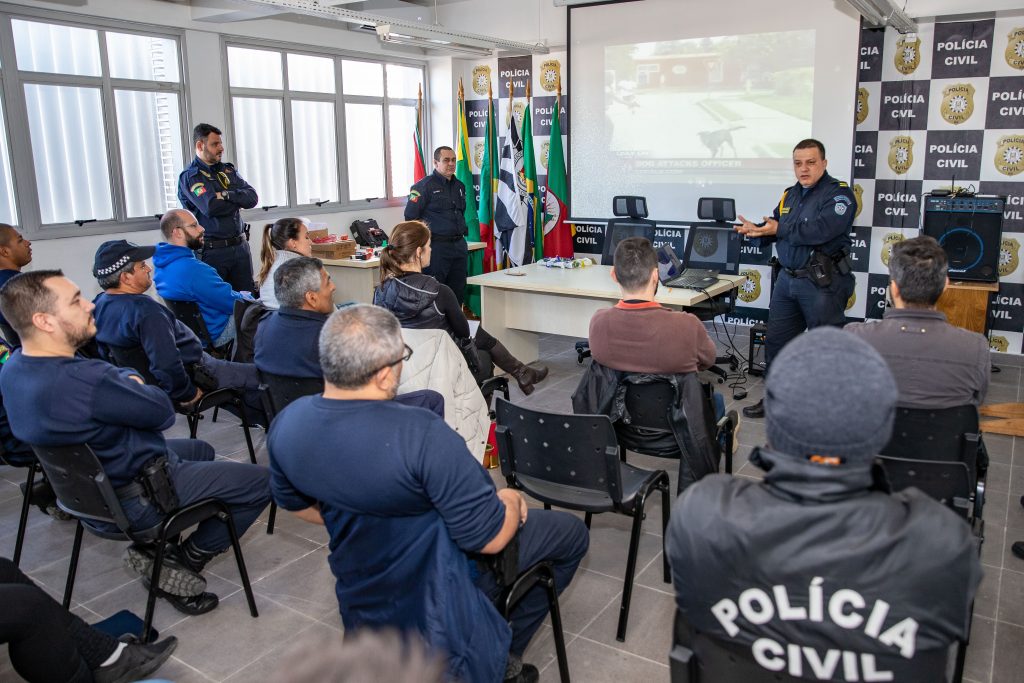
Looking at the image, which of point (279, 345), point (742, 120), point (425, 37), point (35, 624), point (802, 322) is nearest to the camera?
point (35, 624)

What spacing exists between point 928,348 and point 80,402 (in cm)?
255

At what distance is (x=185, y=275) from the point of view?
4.16 m

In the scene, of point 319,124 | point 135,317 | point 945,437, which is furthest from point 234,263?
point 945,437

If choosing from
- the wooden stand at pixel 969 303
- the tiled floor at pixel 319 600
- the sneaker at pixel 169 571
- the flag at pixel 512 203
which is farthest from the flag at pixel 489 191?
the sneaker at pixel 169 571

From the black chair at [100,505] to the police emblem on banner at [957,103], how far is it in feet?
19.3

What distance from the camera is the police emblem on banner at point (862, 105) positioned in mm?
6237

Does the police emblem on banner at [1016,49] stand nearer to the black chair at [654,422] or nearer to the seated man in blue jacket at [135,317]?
the black chair at [654,422]

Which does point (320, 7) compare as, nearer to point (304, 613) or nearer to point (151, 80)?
point (151, 80)

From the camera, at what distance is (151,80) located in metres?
6.50

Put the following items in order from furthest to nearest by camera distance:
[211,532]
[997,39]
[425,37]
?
1. [425,37]
2. [997,39]
3. [211,532]

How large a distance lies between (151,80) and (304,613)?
534 centimetres

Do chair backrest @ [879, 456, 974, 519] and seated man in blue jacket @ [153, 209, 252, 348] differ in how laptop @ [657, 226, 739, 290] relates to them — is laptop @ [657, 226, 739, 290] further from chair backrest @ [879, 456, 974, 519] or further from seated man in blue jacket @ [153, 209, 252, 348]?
chair backrest @ [879, 456, 974, 519]

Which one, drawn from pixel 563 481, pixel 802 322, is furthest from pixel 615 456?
pixel 802 322

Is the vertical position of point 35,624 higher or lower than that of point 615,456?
lower
